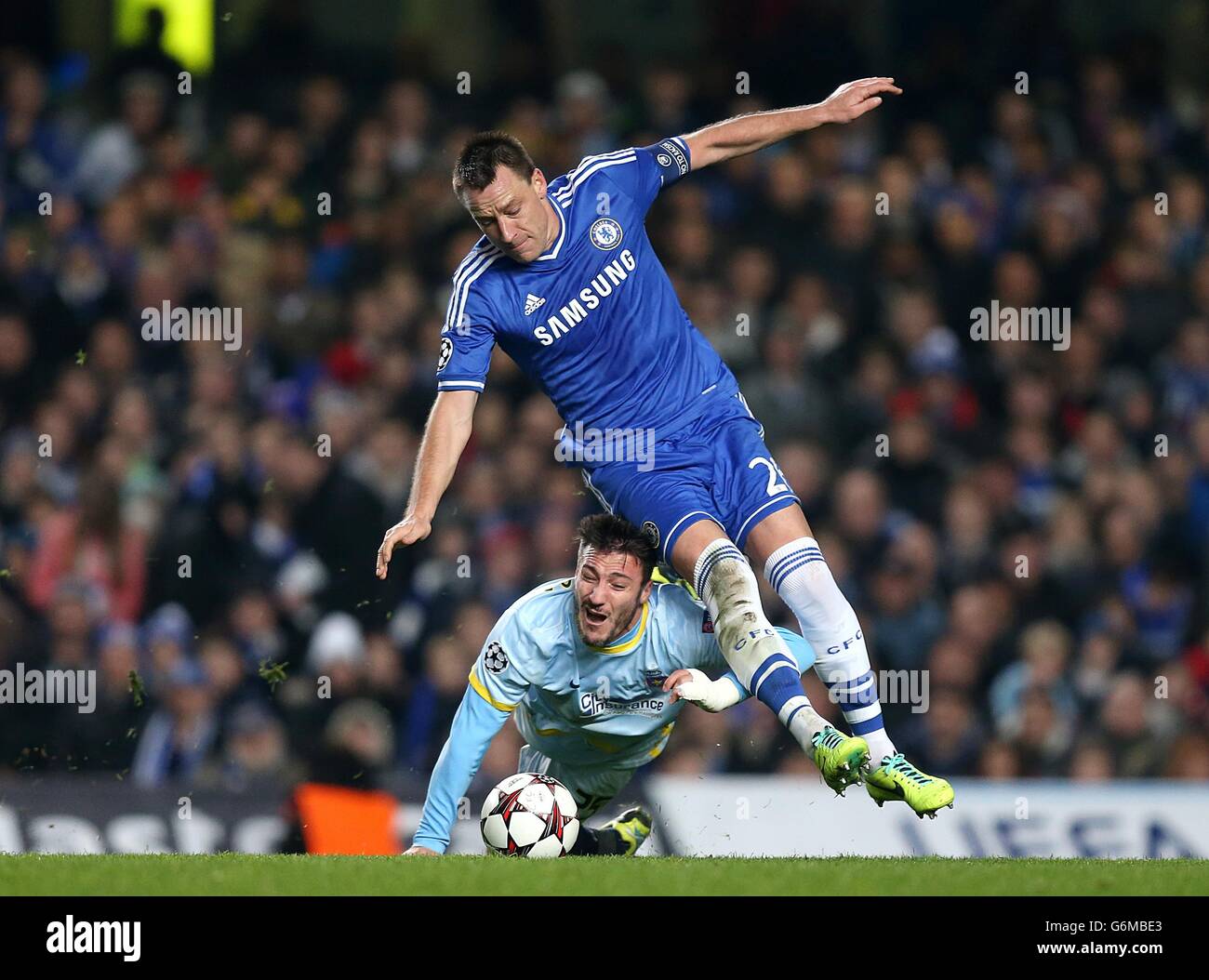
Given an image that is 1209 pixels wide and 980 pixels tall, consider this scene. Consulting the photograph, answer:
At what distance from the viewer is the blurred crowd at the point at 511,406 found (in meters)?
9.72

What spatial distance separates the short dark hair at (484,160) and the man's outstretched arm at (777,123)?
970 millimetres

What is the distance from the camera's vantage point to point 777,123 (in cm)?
708

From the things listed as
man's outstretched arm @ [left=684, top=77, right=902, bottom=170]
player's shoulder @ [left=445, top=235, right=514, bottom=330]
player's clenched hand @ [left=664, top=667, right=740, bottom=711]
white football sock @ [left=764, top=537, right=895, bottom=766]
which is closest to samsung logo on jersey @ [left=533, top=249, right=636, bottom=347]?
player's shoulder @ [left=445, top=235, right=514, bottom=330]

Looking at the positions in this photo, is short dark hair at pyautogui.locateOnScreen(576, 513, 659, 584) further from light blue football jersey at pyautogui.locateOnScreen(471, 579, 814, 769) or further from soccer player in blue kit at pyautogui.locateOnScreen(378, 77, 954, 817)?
light blue football jersey at pyautogui.locateOnScreen(471, 579, 814, 769)

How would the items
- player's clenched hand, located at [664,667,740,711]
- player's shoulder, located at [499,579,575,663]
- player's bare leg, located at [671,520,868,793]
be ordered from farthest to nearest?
player's shoulder, located at [499,579,575,663] < player's bare leg, located at [671,520,868,793] < player's clenched hand, located at [664,667,740,711]

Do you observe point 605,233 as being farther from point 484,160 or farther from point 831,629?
point 831,629

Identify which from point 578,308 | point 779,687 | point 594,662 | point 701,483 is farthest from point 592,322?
point 779,687

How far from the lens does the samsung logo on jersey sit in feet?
22.6

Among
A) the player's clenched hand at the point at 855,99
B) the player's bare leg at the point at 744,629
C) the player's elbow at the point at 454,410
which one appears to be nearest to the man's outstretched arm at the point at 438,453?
the player's elbow at the point at 454,410

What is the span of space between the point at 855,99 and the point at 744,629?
2208 millimetres

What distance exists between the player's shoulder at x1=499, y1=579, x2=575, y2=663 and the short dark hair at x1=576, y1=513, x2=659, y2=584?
0.40 m

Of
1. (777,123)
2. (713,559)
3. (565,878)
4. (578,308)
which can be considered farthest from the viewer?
(777,123)
